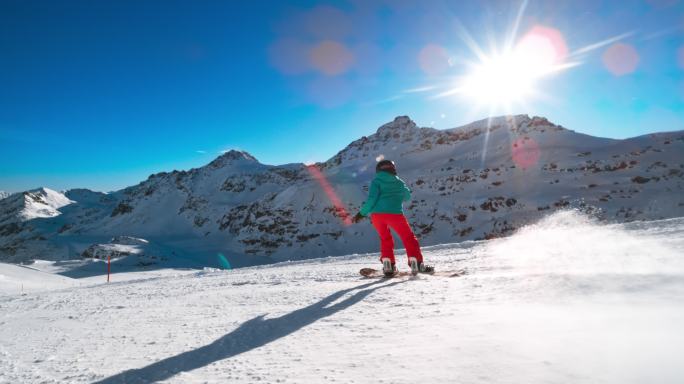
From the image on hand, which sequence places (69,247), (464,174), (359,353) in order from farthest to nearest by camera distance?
(69,247) → (464,174) → (359,353)

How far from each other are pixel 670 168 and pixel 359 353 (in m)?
39.0

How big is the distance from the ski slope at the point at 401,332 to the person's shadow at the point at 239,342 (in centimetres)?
1

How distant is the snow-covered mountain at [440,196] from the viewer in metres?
29.5

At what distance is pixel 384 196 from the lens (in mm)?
5316

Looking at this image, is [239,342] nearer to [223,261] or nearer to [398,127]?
[223,261]

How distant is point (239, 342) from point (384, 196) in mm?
3204

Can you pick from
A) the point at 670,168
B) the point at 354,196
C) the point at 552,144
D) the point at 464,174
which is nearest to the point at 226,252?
the point at 354,196

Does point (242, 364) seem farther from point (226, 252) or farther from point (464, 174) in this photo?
point (226, 252)

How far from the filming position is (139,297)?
16.9ft

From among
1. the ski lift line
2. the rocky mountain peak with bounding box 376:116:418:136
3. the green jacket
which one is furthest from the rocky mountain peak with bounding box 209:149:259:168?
the green jacket

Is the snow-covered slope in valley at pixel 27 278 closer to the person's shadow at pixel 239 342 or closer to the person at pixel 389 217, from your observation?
the person at pixel 389 217

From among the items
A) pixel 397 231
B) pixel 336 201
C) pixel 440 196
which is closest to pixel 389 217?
pixel 397 231

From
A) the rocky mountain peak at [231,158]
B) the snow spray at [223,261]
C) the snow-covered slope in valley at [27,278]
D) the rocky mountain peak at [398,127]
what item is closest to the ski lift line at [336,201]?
the snow spray at [223,261]

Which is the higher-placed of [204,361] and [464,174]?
[464,174]
